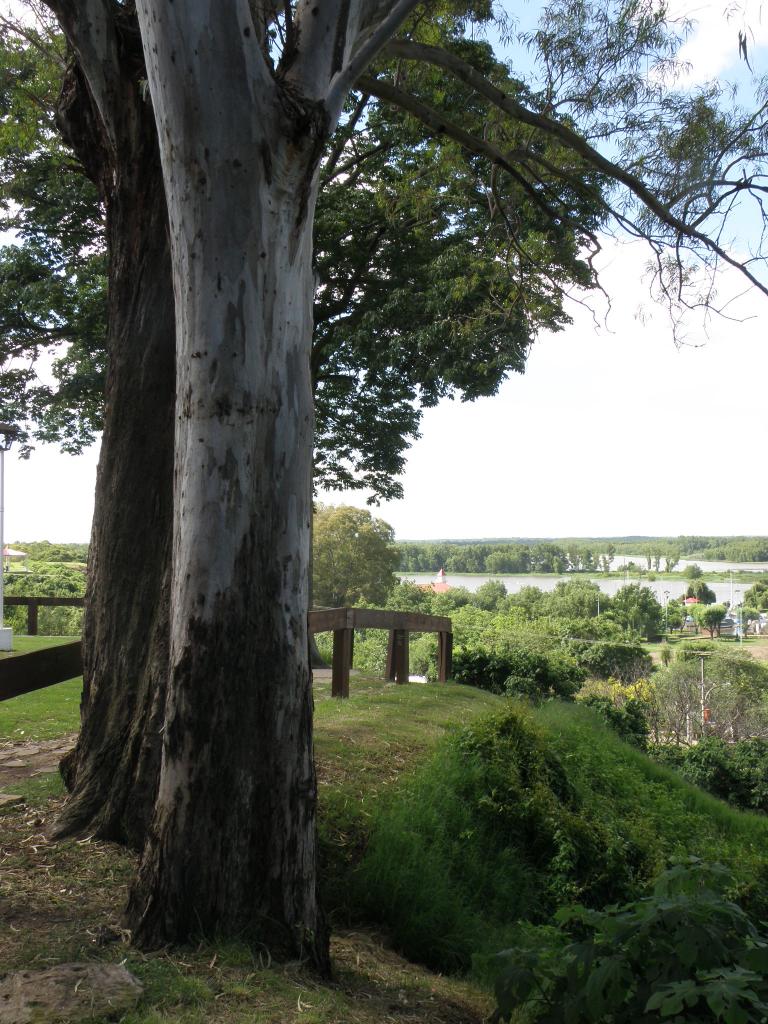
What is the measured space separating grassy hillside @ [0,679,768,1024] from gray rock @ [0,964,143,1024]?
94 mm

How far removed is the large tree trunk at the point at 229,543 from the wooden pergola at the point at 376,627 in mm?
4149

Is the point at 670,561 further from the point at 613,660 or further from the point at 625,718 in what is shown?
the point at 625,718

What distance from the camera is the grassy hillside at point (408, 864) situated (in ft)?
11.3

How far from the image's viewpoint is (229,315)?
380cm

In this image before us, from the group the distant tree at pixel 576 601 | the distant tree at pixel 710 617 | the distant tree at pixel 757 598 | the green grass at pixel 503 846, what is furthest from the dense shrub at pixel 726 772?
the distant tree at pixel 757 598

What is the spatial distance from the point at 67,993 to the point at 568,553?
12979 cm

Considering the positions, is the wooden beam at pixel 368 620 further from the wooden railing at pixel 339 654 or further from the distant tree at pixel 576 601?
the distant tree at pixel 576 601

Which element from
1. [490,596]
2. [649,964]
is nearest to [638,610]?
[490,596]

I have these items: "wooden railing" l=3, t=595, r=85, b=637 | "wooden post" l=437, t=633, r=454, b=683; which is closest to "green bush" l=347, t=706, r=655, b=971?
"wooden post" l=437, t=633, r=454, b=683

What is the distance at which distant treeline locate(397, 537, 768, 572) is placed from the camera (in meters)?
106

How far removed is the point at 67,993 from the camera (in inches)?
121

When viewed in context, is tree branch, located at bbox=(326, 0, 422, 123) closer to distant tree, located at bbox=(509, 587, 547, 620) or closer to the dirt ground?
the dirt ground

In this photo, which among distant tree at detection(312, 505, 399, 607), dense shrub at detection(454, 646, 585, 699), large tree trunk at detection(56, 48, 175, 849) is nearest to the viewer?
large tree trunk at detection(56, 48, 175, 849)

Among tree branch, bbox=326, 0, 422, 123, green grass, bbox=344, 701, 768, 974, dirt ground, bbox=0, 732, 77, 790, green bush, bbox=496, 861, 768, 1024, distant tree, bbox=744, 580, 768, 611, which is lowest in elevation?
distant tree, bbox=744, 580, 768, 611
